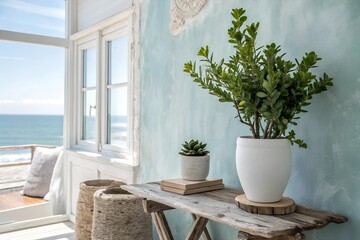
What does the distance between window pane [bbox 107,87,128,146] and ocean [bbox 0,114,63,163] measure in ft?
54.6

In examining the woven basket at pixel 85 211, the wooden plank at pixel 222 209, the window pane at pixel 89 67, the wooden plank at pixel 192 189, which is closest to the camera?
the wooden plank at pixel 222 209

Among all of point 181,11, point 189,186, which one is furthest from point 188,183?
point 181,11

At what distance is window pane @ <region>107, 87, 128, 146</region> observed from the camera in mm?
2936

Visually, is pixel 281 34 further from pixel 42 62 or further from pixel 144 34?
pixel 42 62

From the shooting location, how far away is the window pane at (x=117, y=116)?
2936 millimetres

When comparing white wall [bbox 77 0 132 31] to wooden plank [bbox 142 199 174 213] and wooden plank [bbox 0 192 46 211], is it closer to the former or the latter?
wooden plank [bbox 142 199 174 213]

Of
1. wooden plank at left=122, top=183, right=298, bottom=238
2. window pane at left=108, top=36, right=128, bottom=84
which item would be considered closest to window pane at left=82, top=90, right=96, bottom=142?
window pane at left=108, top=36, right=128, bottom=84

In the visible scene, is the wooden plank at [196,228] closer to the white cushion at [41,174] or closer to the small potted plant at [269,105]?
the small potted plant at [269,105]

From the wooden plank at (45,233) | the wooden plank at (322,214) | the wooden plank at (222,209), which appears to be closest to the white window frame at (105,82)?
the wooden plank at (45,233)

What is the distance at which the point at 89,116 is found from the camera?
3.53 m

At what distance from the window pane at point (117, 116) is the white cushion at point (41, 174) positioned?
1.22 m

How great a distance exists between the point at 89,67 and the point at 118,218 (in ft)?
6.35

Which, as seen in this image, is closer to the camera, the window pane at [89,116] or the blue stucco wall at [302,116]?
the blue stucco wall at [302,116]

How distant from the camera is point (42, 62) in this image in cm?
1200
